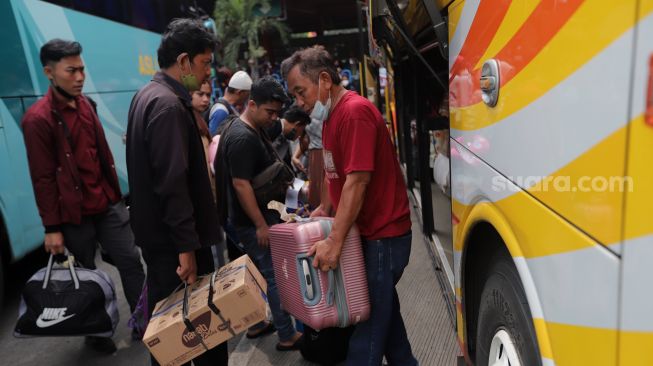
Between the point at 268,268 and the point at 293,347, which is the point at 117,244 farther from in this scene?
the point at 293,347

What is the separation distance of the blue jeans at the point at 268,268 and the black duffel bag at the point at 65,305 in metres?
0.93

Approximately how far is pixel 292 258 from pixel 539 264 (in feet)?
4.12

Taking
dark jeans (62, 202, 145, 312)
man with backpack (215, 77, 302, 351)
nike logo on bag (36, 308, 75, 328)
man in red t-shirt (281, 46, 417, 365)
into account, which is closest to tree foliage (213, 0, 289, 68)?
dark jeans (62, 202, 145, 312)

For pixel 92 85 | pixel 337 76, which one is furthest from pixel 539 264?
pixel 92 85

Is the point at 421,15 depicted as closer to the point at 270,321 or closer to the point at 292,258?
the point at 292,258

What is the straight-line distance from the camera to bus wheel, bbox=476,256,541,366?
1.39m

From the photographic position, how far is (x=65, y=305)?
2.92 metres

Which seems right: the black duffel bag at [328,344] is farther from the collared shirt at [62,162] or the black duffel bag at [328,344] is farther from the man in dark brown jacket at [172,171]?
the collared shirt at [62,162]

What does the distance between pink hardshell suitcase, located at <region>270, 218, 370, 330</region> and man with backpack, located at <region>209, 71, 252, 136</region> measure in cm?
230

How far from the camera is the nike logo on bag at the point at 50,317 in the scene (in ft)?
9.53

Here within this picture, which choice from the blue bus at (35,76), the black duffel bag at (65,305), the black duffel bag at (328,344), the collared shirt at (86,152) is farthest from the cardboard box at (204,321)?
the blue bus at (35,76)

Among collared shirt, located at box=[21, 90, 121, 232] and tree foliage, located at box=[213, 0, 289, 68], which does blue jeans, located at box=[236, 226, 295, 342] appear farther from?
tree foliage, located at box=[213, 0, 289, 68]

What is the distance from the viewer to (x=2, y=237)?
4.14 m

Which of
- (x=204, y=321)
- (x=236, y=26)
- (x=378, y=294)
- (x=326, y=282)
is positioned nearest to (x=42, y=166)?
(x=204, y=321)
